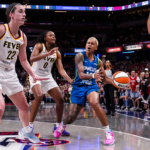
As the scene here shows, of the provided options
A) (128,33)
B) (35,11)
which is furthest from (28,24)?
(128,33)

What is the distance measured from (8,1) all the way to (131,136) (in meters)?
28.0

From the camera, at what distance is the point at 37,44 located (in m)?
4.11

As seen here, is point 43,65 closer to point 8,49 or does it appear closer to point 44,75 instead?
point 44,75

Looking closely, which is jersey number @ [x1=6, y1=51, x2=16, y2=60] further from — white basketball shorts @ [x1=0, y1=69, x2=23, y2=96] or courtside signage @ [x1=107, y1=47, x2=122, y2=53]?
courtside signage @ [x1=107, y1=47, x2=122, y2=53]

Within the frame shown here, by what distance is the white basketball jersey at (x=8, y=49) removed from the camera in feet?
8.84

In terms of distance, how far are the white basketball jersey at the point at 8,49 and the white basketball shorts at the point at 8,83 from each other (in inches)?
3.2

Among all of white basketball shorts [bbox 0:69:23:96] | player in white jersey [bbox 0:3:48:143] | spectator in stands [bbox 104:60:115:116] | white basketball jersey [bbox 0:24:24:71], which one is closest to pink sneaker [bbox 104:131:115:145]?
player in white jersey [bbox 0:3:48:143]

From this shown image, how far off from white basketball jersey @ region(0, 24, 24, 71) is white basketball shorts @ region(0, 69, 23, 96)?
0.08 m

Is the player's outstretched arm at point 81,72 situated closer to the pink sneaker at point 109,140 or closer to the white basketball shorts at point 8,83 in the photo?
the pink sneaker at point 109,140

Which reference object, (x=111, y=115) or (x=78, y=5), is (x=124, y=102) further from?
(x=78, y=5)

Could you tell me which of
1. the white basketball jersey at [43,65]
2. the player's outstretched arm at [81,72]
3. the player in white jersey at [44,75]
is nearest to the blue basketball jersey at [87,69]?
the player's outstretched arm at [81,72]

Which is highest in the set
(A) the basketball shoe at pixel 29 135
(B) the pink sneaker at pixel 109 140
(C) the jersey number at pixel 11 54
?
(C) the jersey number at pixel 11 54

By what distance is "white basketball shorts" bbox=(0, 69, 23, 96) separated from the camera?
8.80 ft

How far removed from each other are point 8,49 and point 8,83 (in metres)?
0.45
